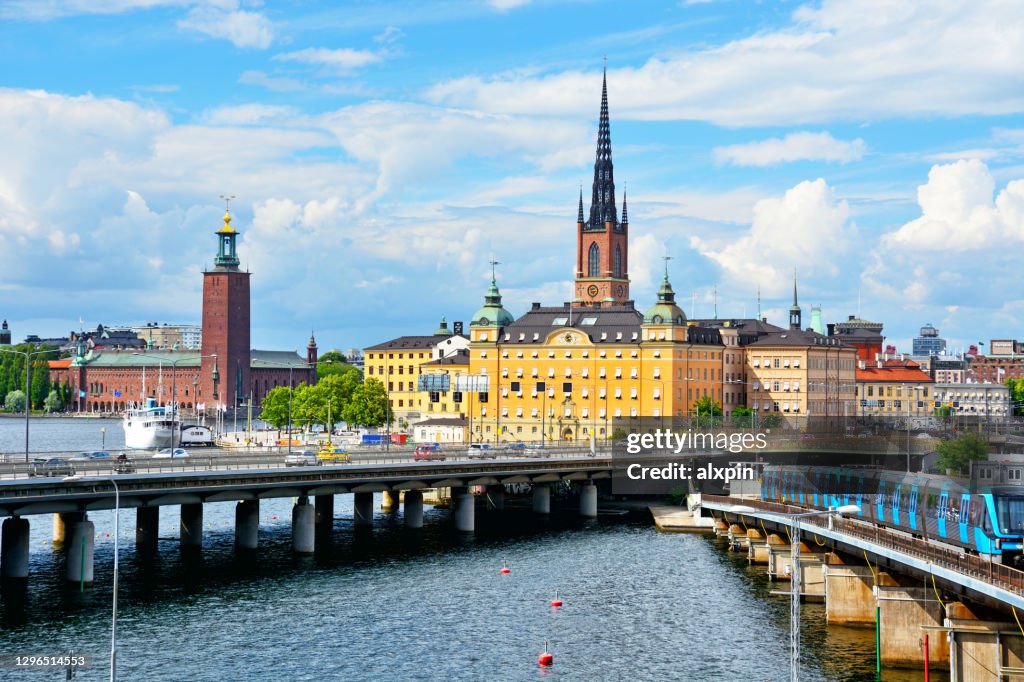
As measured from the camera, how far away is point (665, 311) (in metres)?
192

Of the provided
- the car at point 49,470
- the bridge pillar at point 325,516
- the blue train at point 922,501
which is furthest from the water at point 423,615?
the blue train at point 922,501

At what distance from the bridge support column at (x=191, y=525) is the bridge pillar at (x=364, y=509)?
19.8m

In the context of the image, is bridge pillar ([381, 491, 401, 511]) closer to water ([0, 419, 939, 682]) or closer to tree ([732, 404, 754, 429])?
water ([0, 419, 939, 682])

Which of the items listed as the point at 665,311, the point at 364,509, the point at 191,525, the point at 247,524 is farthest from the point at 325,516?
the point at 665,311

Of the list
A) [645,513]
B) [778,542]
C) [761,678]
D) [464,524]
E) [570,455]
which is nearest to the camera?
[761,678]

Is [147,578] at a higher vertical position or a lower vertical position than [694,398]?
lower

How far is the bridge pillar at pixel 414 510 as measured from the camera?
11456 cm

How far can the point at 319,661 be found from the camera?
210ft

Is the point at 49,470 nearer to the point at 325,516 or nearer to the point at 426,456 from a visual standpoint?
the point at 325,516

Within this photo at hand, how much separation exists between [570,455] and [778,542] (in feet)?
171

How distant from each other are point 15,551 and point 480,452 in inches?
2402

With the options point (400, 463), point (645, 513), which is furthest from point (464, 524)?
point (645, 513)

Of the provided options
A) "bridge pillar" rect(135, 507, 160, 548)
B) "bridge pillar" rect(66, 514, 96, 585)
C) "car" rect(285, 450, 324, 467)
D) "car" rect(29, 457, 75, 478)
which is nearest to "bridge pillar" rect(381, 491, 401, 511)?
"car" rect(285, 450, 324, 467)

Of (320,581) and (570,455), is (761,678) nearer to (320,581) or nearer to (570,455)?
(320,581)
